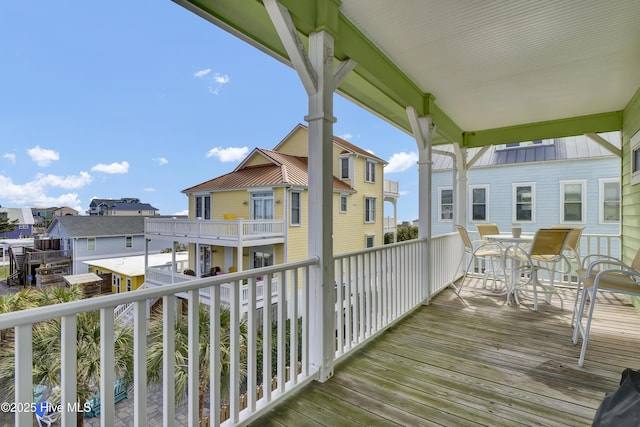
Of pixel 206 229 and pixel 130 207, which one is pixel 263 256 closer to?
pixel 206 229

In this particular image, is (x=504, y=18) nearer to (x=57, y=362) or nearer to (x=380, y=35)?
(x=380, y=35)

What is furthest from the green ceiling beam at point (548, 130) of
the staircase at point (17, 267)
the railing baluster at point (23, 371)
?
the staircase at point (17, 267)

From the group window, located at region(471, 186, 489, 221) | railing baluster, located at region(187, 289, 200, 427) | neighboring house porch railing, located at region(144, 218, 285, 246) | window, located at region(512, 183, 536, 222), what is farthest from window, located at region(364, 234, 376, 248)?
railing baluster, located at region(187, 289, 200, 427)

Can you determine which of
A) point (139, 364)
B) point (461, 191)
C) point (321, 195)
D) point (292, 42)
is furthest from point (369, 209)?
point (139, 364)

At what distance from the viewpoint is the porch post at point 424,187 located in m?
3.46

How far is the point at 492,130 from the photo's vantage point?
4.90m

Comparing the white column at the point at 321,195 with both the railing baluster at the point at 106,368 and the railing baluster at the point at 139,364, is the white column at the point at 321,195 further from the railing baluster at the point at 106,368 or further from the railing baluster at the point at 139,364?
the railing baluster at the point at 106,368

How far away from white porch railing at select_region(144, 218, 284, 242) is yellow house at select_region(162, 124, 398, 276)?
2cm

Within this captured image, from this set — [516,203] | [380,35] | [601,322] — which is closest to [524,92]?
[380,35]

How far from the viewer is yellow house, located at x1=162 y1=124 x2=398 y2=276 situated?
7430mm

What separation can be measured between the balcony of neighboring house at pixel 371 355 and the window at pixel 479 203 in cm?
514

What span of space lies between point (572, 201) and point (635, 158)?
14.5 ft

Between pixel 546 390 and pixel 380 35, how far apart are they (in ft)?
8.66

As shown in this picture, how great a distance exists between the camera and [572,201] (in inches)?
283
